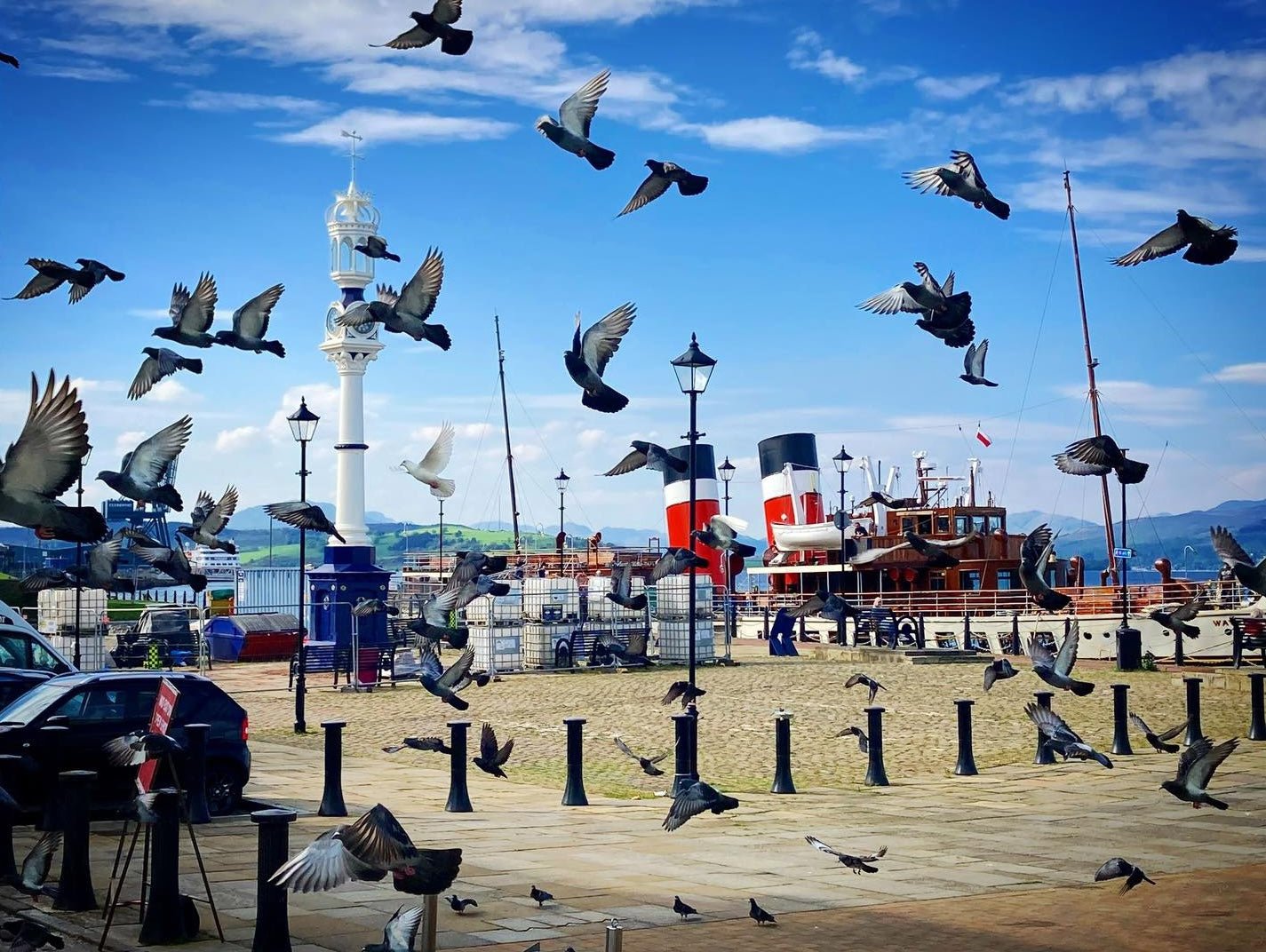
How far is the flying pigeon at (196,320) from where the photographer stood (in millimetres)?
11859

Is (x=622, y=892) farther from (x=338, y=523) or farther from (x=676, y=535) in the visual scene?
(x=676, y=535)

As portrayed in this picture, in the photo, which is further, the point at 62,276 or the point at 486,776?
the point at 486,776

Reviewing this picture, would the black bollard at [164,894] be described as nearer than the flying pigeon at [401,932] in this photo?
No

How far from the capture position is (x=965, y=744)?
1678 centimetres

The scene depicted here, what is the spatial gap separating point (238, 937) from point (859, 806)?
744 cm

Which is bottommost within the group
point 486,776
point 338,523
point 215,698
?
point 486,776

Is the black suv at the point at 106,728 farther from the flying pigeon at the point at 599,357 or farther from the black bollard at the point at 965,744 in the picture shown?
the black bollard at the point at 965,744

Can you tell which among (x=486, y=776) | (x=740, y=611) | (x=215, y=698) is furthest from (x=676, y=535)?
(x=215, y=698)

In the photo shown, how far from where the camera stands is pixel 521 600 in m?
35.5

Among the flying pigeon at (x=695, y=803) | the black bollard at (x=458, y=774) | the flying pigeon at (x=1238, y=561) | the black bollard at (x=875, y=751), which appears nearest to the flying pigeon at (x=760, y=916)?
the flying pigeon at (x=695, y=803)

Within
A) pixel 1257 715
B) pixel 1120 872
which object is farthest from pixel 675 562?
pixel 1257 715

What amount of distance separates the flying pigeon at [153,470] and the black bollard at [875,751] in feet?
26.7

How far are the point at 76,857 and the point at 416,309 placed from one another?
4900 mm

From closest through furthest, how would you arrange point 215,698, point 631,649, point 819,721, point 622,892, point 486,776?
point 622,892, point 215,698, point 486,776, point 819,721, point 631,649
